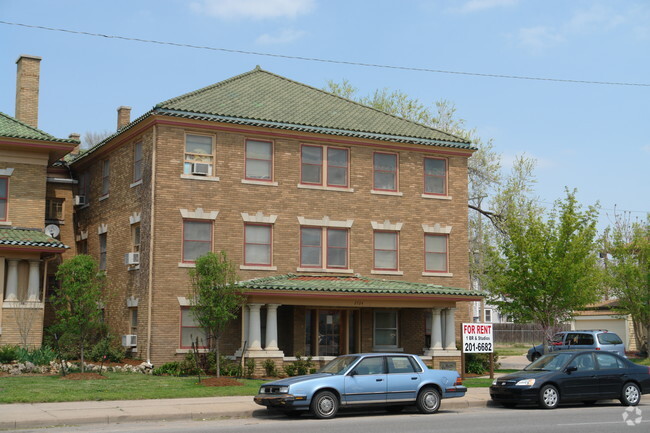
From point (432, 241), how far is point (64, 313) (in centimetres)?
1582

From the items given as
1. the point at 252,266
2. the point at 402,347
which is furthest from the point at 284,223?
the point at 402,347

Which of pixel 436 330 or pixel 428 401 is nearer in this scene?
pixel 428 401

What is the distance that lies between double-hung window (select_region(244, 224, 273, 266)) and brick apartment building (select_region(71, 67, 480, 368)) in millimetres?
55

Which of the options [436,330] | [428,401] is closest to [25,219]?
[436,330]

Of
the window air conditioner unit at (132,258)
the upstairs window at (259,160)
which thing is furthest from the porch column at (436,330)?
the window air conditioner unit at (132,258)

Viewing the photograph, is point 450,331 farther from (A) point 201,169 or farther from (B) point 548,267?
(A) point 201,169

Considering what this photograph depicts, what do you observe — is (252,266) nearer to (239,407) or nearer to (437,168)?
(437,168)

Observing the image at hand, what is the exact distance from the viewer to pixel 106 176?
35406mm

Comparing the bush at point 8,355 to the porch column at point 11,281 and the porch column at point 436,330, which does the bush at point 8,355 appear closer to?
the porch column at point 11,281

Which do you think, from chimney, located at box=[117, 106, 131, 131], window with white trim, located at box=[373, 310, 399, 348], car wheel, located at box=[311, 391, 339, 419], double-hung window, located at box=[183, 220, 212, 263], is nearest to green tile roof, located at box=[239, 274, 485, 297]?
window with white trim, located at box=[373, 310, 399, 348]

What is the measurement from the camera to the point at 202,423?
17.5 meters

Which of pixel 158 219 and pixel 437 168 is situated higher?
pixel 437 168

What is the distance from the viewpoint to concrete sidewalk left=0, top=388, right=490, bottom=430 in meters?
16.8

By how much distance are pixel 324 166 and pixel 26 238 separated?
1157cm
